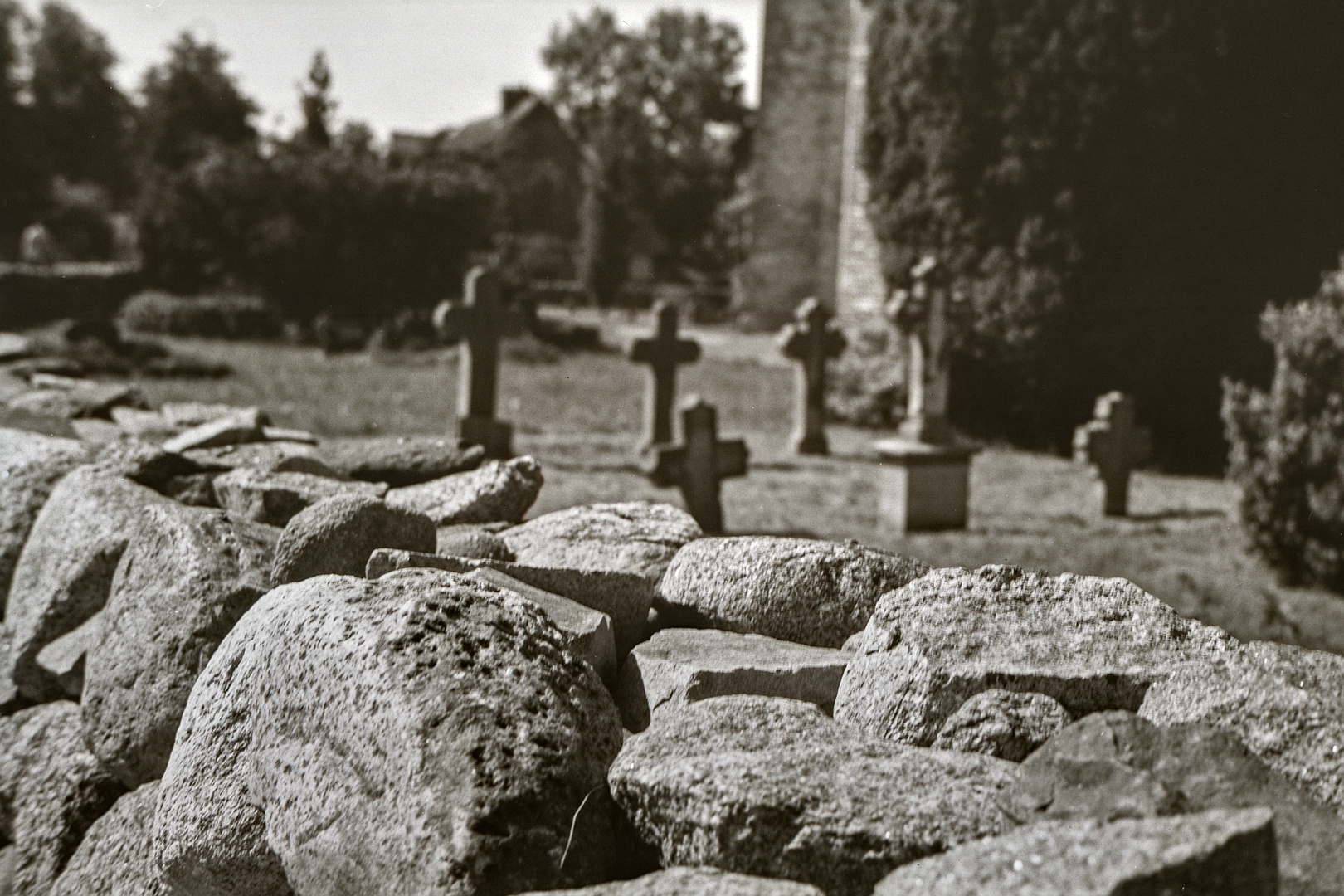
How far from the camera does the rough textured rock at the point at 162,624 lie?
9.41ft

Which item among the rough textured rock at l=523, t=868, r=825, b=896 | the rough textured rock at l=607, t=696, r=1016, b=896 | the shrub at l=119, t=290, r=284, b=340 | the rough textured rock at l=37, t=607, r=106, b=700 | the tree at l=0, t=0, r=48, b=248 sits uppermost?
the tree at l=0, t=0, r=48, b=248

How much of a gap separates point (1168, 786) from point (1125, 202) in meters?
13.4

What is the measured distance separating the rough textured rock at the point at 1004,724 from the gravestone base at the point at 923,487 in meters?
7.48

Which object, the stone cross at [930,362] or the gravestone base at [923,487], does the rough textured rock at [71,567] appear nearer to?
the gravestone base at [923,487]

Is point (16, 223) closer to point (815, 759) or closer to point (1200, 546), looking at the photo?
point (1200, 546)

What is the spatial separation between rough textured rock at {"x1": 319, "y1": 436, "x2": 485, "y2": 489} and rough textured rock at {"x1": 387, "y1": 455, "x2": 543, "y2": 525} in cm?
25

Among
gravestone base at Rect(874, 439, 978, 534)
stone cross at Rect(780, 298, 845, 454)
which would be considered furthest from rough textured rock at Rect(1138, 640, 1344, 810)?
stone cross at Rect(780, 298, 845, 454)

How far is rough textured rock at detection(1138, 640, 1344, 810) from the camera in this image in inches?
76.5

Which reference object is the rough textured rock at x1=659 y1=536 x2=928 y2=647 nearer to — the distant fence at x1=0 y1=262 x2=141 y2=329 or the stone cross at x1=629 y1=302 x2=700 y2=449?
the stone cross at x1=629 y1=302 x2=700 y2=449

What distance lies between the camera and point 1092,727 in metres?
1.87

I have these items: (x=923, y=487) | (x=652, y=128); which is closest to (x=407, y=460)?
(x=923, y=487)

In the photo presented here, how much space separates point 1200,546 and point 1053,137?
6275mm

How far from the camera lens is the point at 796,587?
277 cm

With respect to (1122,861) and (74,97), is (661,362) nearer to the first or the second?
(1122,861)
